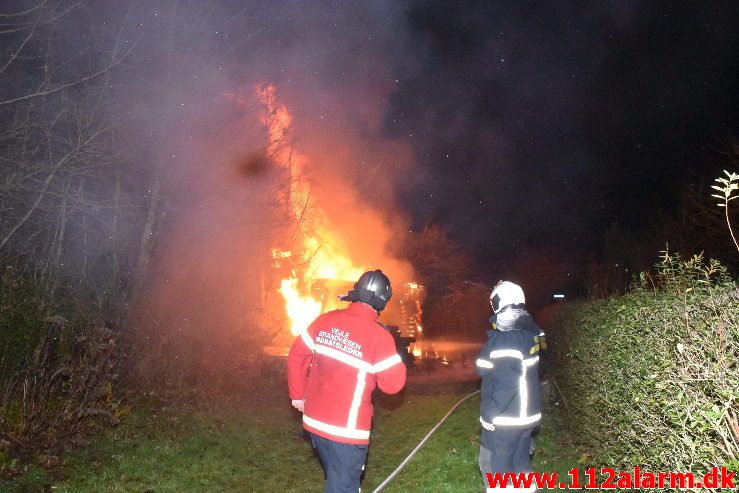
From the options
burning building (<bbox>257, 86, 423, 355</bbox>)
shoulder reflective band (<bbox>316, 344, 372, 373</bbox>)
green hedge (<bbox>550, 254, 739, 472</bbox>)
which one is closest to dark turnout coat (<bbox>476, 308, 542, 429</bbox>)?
green hedge (<bbox>550, 254, 739, 472</bbox>)

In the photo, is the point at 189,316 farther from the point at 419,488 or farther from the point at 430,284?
the point at 430,284

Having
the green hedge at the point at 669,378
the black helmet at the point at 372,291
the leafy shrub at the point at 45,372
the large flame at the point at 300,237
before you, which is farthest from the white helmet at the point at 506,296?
the large flame at the point at 300,237

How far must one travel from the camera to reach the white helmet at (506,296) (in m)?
4.48

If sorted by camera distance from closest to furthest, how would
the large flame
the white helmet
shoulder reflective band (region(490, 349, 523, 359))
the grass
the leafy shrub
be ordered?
shoulder reflective band (region(490, 349, 523, 359)) < the white helmet < the grass < the leafy shrub < the large flame

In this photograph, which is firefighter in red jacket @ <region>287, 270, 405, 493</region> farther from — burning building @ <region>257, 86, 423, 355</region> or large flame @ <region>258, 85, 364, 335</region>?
large flame @ <region>258, 85, 364, 335</region>

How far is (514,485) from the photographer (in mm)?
4234

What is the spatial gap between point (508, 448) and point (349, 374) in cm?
161

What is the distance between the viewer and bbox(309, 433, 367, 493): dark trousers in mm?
3574

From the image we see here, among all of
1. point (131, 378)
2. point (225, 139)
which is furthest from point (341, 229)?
point (131, 378)

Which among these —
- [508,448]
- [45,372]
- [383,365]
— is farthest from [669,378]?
[45,372]

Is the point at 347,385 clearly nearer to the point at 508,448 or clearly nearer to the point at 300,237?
the point at 508,448

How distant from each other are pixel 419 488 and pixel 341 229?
16645 mm

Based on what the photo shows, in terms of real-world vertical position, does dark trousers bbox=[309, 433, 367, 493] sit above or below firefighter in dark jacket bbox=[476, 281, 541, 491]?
below

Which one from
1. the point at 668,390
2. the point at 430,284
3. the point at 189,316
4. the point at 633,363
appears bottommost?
the point at 668,390
